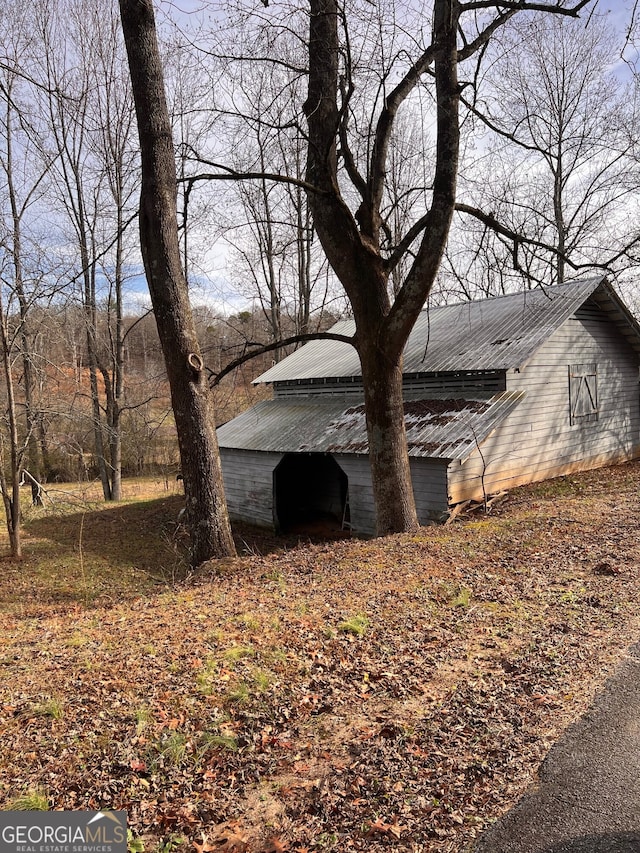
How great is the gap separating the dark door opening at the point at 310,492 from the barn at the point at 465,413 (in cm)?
4

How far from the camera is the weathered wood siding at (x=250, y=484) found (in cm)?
1653

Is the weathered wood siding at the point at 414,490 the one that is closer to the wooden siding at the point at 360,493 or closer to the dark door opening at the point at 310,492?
the wooden siding at the point at 360,493

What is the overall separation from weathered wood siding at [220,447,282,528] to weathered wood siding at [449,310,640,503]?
5731mm

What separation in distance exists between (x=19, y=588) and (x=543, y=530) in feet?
32.0

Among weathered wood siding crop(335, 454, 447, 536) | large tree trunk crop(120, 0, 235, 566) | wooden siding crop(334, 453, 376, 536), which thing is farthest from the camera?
wooden siding crop(334, 453, 376, 536)

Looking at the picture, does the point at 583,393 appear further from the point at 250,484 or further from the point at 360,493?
the point at 250,484

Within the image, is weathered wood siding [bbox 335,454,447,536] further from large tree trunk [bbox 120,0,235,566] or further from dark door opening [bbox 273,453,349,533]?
large tree trunk [bbox 120,0,235,566]

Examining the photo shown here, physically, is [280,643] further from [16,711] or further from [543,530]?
[543,530]

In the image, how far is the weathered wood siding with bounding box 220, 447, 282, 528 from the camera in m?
16.5

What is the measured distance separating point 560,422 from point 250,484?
896 cm

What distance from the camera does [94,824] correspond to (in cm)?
262

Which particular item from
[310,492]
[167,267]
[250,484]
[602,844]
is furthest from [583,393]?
[602,844]

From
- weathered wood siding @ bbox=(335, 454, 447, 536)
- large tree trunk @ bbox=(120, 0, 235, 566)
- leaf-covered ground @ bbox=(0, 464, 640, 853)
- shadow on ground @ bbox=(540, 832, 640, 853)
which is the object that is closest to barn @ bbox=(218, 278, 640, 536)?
weathered wood siding @ bbox=(335, 454, 447, 536)

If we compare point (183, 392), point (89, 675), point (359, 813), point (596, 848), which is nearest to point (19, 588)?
point (183, 392)
